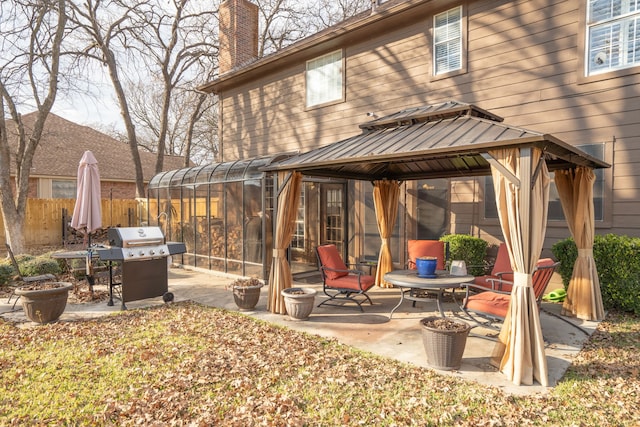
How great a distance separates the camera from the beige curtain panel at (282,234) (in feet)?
20.3

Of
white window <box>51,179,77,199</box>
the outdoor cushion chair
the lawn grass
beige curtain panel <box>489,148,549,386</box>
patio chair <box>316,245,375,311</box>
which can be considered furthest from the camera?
white window <box>51,179,77,199</box>

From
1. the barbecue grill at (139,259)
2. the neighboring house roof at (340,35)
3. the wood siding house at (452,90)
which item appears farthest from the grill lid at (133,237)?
the neighboring house roof at (340,35)

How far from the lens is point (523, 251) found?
3.88 metres

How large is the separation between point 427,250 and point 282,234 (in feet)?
8.80

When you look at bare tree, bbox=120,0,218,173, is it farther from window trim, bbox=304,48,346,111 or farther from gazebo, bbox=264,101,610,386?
gazebo, bbox=264,101,610,386

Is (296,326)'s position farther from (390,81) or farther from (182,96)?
(182,96)

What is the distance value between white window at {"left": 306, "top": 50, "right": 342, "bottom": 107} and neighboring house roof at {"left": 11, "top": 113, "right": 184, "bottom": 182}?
12.5 metres

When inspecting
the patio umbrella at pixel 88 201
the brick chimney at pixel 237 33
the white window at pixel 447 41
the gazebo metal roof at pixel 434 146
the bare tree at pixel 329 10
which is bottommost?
the patio umbrella at pixel 88 201

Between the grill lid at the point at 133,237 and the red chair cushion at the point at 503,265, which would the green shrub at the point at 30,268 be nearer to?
the grill lid at the point at 133,237

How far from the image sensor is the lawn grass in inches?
123

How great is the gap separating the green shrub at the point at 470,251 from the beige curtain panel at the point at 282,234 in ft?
10.6

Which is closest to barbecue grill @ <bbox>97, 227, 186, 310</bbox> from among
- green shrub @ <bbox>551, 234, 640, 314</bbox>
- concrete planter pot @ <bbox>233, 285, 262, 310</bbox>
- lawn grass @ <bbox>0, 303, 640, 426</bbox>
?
lawn grass @ <bbox>0, 303, 640, 426</bbox>

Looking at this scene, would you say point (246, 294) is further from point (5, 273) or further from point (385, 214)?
point (5, 273)

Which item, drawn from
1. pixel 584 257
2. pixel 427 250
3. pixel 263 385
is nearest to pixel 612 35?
pixel 584 257
